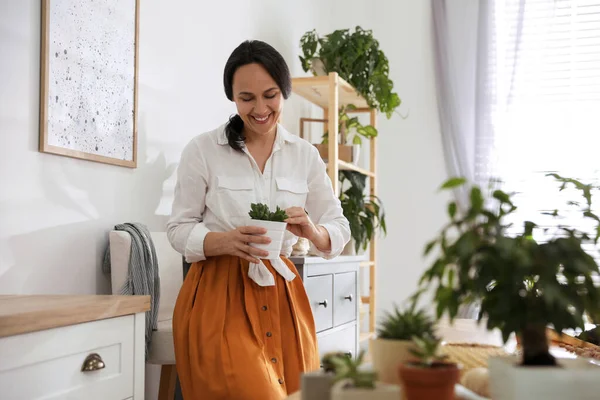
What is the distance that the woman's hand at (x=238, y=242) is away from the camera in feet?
5.84

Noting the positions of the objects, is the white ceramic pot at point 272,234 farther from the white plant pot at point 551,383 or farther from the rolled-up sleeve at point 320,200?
the white plant pot at point 551,383

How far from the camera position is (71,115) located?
91.7 inches

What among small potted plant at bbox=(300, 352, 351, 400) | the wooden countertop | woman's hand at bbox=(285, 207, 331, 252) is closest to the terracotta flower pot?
small potted plant at bbox=(300, 352, 351, 400)

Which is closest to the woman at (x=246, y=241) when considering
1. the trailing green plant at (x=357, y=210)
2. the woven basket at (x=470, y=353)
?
the woven basket at (x=470, y=353)

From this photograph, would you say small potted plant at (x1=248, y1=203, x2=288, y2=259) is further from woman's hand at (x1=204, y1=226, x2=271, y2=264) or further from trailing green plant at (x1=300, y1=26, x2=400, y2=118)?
trailing green plant at (x1=300, y1=26, x2=400, y2=118)

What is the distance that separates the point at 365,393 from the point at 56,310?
79 centimetres

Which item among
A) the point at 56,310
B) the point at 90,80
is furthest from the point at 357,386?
the point at 90,80

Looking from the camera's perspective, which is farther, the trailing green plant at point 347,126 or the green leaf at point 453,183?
the trailing green plant at point 347,126

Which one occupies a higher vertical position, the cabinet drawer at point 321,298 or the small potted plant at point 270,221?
the small potted plant at point 270,221

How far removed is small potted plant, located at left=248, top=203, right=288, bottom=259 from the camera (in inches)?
67.6

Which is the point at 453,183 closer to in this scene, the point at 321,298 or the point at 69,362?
the point at 69,362

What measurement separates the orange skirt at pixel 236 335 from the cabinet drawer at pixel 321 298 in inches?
29.4

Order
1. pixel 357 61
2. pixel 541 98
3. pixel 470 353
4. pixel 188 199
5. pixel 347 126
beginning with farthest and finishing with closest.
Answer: pixel 541 98, pixel 347 126, pixel 357 61, pixel 188 199, pixel 470 353

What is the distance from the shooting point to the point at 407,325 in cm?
98
